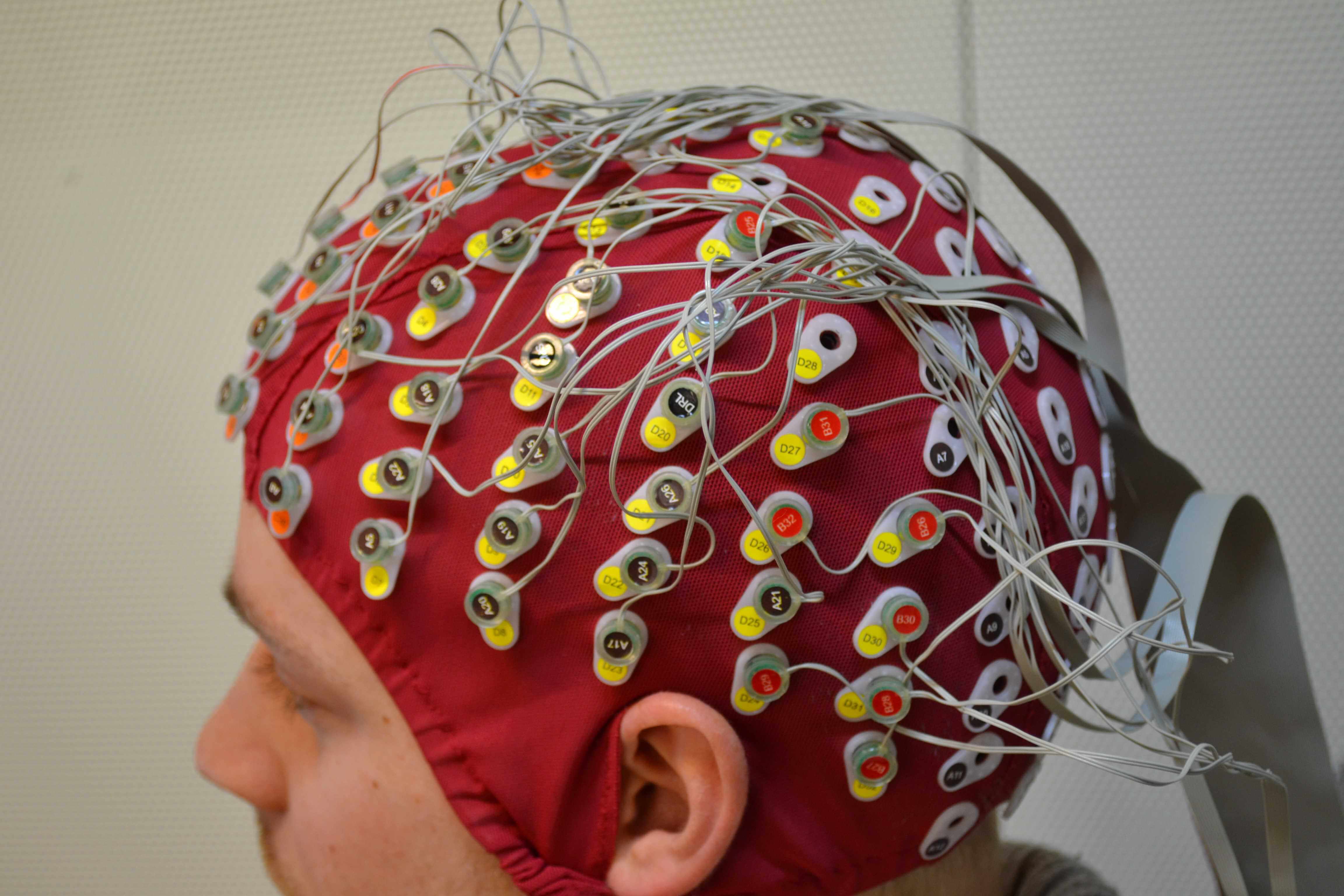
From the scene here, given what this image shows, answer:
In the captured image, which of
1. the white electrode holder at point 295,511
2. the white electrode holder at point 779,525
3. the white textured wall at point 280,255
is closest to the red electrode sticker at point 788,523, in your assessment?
the white electrode holder at point 779,525

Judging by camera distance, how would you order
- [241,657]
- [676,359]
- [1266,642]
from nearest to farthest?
[676,359]
[1266,642]
[241,657]

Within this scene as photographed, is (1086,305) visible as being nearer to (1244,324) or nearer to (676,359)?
(676,359)

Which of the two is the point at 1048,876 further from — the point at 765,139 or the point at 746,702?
the point at 765,139

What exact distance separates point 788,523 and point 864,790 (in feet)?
0.63

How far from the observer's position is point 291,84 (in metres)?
1.29

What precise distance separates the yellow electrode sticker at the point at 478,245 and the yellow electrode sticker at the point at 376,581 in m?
0.21

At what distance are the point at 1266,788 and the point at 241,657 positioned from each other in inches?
48.9

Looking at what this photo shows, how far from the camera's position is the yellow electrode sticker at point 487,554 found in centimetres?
60

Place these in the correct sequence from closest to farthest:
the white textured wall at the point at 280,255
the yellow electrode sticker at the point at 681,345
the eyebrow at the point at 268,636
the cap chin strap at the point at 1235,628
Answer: the yellow electrode sticker at the point at 681,345, the eyebrow at the point at 268,636, the cap chin strap at the point at 1235,628, the white textured wall at the point at 280,255

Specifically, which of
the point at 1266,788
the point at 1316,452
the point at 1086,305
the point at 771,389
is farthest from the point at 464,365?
the point at 1316,452

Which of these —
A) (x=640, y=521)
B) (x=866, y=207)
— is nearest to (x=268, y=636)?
(x=640, y=521)

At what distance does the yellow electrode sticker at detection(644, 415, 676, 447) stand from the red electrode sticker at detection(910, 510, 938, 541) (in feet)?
0.50

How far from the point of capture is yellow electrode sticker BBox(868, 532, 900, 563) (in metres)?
0.60

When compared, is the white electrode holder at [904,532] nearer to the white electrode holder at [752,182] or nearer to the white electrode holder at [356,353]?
the white electrode holder at [752,182]
